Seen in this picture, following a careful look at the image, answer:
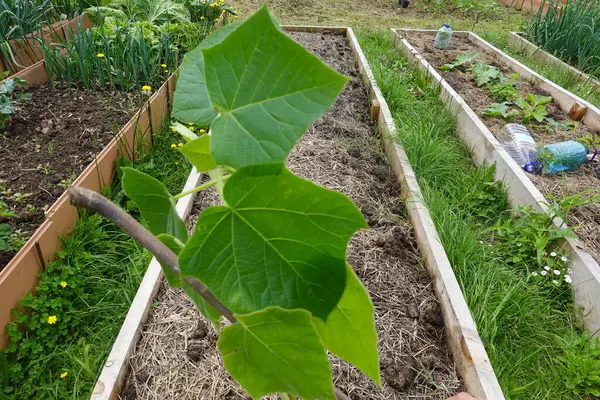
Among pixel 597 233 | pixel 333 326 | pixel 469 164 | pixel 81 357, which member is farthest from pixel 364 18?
pixel 333 326

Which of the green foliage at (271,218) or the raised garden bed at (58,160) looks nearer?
the green foliage at (271,218)

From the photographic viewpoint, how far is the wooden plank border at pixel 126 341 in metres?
1.35

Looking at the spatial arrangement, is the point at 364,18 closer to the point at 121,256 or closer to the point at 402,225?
the point at 402,225

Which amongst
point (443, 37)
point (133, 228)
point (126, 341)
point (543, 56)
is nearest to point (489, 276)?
point (126, 341)

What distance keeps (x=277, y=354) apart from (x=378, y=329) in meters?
1.32

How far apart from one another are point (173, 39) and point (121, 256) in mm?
2387

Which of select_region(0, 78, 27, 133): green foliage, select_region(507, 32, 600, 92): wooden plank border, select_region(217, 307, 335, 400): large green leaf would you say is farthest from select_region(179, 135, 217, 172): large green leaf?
select_region(507, 32, 600, 92): wooden plank border

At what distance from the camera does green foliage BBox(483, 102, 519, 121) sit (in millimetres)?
3289

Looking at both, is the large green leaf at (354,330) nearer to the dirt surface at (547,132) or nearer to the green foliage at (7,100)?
the dirt surface at (547,132)

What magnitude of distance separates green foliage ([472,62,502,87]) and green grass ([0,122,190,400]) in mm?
3219

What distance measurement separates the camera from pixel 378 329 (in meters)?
1.68

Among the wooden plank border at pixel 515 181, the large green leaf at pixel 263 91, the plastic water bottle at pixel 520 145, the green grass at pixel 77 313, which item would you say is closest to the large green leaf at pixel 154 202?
the large green leaf at pixel 263 91

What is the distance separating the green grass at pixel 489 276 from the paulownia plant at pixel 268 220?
1470 millimetres

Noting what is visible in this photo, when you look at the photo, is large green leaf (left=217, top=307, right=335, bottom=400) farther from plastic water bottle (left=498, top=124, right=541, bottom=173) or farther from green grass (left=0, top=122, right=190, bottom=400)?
plastic water bottle (left=498, top=124, right=541, bottom=173)
